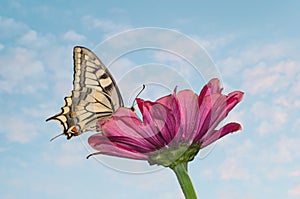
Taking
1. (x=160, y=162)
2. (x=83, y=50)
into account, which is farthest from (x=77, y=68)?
(x=160, y=162)

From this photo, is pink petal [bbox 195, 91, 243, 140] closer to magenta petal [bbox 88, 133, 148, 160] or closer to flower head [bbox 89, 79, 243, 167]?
flower head [bbox 89, 79, 243, 167]

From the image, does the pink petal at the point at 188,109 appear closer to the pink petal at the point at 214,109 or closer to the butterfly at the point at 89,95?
the pink petal at the point at 214,109

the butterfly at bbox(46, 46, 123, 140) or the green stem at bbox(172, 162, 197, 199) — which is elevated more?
the butterfly at bbox(46, 46, 123, 140)

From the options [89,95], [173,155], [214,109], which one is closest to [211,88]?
[214,109]

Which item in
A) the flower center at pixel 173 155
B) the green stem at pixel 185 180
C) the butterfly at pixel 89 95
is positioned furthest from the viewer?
the butterfly at pixel 89 95

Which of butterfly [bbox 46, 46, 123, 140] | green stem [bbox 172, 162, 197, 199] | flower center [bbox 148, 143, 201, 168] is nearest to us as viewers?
green stem [bbox 172, 162, 197, 199]

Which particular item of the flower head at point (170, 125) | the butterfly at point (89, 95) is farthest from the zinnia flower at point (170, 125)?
the butterfly at point (89, 95)

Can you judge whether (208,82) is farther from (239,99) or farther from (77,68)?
(77,68)

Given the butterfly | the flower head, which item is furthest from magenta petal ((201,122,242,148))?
the butterfly
